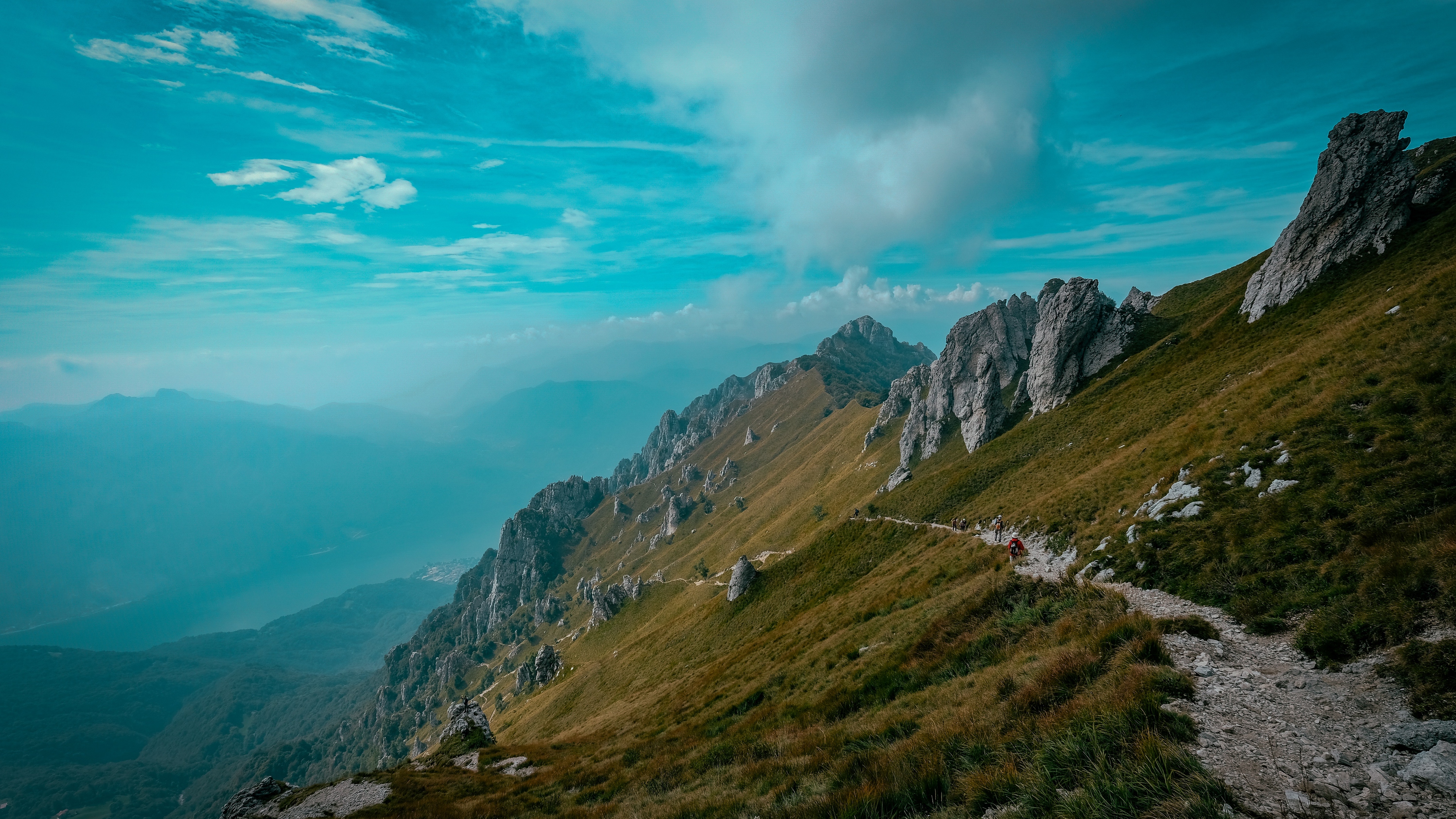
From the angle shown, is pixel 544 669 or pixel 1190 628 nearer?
pixel 1190 628

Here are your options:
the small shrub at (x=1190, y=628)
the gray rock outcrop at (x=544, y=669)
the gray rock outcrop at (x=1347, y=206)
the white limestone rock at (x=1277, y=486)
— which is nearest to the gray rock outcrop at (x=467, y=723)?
the small shrub at (x=1190, y=628)

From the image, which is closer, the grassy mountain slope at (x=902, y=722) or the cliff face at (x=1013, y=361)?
the grassy mountain slope at (x=902, y=722)

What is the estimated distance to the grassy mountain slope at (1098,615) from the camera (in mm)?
8852

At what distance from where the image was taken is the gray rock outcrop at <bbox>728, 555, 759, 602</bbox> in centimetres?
7256

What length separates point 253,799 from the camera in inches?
1083

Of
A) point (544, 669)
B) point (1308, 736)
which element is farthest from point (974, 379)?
point (544, 669)

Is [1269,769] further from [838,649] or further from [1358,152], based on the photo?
[1358,152]

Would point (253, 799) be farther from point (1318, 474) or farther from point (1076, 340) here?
point (1076, 340)

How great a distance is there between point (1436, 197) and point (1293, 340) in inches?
857

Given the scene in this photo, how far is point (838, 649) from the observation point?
2591 cm

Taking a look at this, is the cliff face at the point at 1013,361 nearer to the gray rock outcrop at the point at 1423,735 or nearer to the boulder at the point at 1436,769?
the gray rock outcrop at the point at 1423,735

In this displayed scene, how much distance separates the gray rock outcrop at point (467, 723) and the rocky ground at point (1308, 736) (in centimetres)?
4263

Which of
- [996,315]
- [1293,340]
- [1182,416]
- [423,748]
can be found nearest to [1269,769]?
[1182,416]

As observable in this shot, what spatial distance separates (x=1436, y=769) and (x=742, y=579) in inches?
2798
